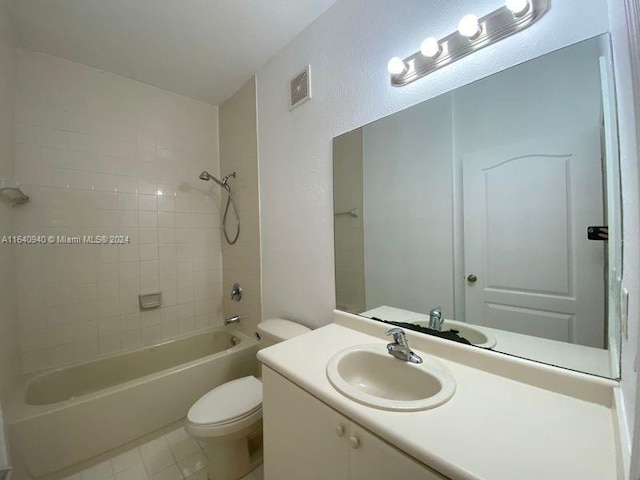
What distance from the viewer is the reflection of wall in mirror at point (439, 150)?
0.75 m

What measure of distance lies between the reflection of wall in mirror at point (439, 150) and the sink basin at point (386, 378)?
268 millimetres

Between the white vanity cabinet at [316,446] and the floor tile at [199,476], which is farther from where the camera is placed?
the floor tile at [199,476]

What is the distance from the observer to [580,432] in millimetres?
568

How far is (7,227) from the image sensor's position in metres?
1.43

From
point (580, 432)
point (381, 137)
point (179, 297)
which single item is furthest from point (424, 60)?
point (179, 297)

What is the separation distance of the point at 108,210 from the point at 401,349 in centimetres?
220

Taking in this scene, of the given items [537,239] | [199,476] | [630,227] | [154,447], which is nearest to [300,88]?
[537,239]

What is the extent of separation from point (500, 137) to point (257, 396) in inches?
62.5

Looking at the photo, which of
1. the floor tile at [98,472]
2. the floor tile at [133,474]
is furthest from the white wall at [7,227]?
the floor tile at [133,474]

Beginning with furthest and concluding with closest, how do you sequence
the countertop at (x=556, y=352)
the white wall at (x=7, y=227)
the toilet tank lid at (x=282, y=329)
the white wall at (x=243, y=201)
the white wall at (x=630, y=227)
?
1. the white wall at (x=243, y=201)
2. the toilet tank lid at (x=282, y=329)
3. the white wall at (x=7, y=227)
4. the countertop at (x=556, y=352)
5. the white wall at (x=630, y=227)

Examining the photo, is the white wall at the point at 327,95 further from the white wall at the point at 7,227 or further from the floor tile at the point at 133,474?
the white wall at the point at 7,227

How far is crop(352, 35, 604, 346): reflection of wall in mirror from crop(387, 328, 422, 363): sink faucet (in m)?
0.22

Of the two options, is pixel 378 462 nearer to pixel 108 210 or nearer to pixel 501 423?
pixel 501 423

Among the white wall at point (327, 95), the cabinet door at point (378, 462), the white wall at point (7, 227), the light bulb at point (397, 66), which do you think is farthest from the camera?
the white wall at point (7, 227)
